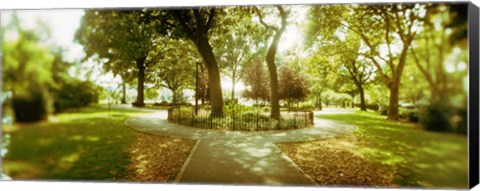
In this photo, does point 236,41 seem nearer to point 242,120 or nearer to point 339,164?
point 242,120

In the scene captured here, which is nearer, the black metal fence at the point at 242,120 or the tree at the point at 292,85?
the tree at the point at 292,85

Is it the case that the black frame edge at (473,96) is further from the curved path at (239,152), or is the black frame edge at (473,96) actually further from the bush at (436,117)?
the curved path at (239,152)

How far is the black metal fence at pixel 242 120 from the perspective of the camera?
323 inches

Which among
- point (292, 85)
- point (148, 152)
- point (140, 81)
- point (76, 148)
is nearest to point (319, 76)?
point (292, 85)

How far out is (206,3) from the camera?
848 centimetres

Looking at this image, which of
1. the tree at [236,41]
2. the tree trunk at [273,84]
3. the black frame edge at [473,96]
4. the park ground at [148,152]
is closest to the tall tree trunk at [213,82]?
the tree at [236,41]

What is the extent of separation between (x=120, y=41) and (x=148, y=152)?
2.19 m

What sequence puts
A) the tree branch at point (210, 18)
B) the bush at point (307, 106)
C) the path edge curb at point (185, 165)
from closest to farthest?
1. the path edge curb at point (185, 165)
2. the bush at point (307, 106)
3. the tree branch at point (210, 18)

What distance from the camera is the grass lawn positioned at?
8266mm

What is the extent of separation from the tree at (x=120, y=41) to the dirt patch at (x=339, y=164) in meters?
3.25

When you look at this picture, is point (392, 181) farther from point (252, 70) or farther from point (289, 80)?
point (252, 70)

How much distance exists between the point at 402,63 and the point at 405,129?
3.62 ft

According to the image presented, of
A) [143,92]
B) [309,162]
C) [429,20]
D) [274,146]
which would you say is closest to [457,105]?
[429,20]

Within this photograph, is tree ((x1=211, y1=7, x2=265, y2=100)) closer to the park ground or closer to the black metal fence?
the black metal fence
